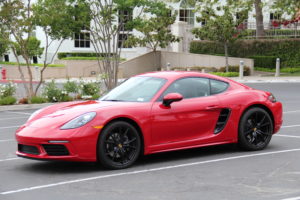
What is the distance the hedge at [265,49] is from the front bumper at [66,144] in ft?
112

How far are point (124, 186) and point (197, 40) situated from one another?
39.5m

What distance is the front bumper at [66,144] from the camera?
8219 mm

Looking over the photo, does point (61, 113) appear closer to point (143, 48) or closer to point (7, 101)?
point (7, 101)

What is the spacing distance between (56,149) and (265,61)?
34.5 m

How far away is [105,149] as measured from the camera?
842 cm

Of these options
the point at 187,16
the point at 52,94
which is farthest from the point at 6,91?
the point at 187,16

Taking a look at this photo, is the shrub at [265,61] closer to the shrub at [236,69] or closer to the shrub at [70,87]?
the shrub at [236,69]

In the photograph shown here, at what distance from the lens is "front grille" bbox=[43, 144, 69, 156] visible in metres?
8.25

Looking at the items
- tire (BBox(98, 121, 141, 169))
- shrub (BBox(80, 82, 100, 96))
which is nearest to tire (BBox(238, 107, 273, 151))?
tire (BBox(98, 121, 141, 169))

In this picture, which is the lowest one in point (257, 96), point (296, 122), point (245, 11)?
point (296, 122)

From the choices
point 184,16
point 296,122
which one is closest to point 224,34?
point 184,16

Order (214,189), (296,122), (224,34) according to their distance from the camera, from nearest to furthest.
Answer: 1. (214,189)
2. (296,122)
3. (224,34)

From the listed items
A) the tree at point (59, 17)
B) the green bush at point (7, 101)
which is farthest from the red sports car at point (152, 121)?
the tree at point (59, 17)

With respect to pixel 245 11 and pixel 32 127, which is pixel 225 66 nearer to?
pixel 245 11
